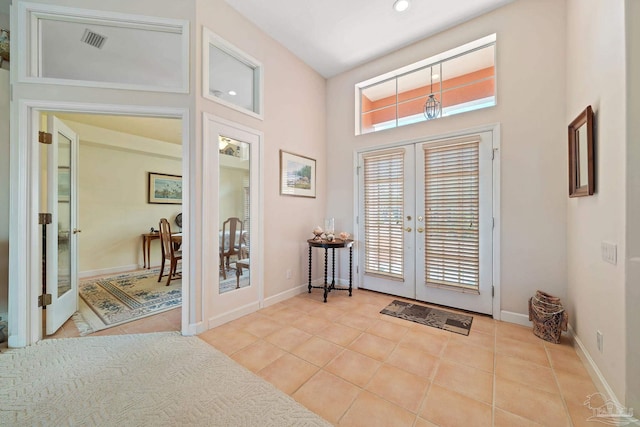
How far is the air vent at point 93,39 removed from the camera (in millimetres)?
2388

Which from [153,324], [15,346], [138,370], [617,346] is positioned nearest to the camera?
[617,346]

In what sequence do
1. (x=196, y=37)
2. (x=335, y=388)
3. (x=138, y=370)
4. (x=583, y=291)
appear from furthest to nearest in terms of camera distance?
(x=196, y=37)
(x=583, y=291)
(x=138, y=370)
(x=335, y=388)

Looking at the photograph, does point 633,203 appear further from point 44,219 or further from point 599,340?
point 44,219

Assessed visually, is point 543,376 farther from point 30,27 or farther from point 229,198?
point 30,27

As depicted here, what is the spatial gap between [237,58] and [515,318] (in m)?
4.19

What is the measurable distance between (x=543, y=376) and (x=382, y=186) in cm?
241

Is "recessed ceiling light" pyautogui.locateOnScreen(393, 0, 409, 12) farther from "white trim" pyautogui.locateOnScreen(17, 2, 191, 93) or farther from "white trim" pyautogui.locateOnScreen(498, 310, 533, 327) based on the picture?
"white trim" pyautogui.locateOnScreen(498, 310, 533, 327)

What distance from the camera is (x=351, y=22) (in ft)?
9.36

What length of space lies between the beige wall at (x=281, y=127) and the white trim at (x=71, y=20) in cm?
25

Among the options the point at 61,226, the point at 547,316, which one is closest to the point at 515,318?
the point at 547,316

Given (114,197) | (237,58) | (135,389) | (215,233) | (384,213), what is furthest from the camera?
(114,197)

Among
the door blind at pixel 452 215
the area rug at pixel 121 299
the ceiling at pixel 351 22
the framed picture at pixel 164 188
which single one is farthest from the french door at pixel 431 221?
the framed picture at pixel 164 188

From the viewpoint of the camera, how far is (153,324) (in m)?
2.59

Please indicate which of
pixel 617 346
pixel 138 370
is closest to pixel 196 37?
pixel 138 370
